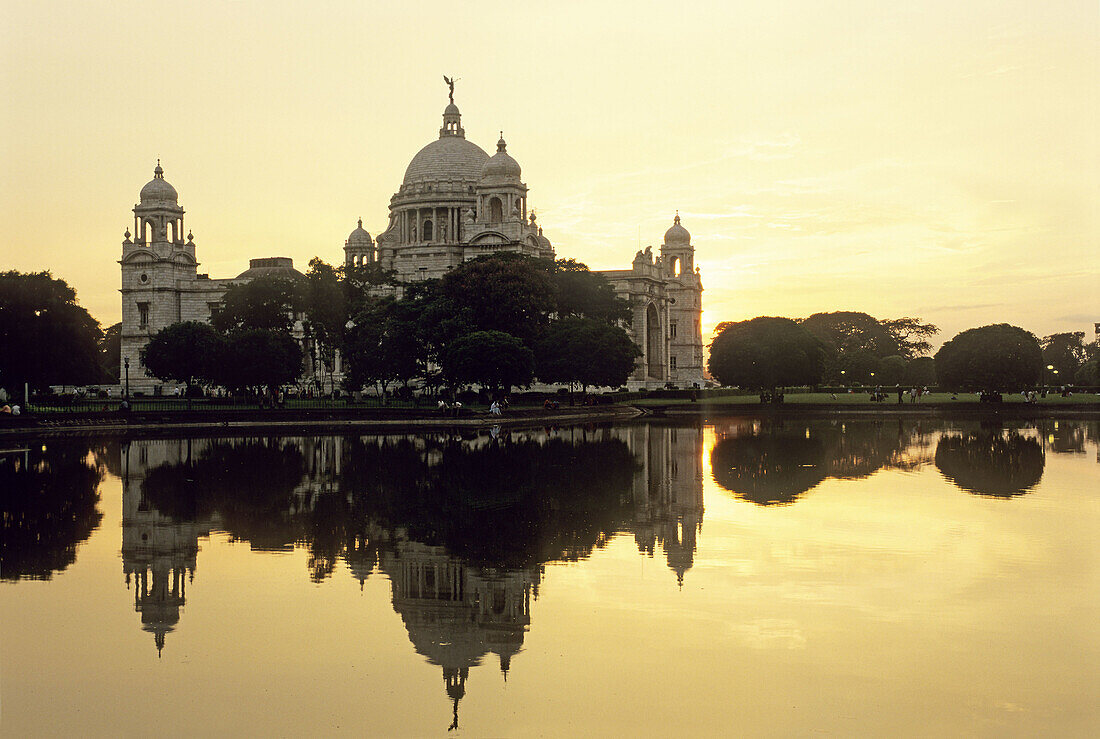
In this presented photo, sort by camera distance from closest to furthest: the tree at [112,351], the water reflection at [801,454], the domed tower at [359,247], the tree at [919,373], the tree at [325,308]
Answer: the water reflection at [801,454] → the tree at [325,308] → the domed tower at [359,247] → the tree at [112,351] → the tree at [919,373]

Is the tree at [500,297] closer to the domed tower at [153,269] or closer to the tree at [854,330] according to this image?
the domed tower at [153,269]

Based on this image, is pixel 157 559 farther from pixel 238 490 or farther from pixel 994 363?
pixel 994 363

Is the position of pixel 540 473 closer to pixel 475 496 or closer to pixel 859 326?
pixel 475 496

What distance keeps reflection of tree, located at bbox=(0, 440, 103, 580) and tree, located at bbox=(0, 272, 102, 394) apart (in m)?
27.1

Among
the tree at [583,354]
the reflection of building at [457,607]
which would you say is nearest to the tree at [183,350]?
the tree at [583,354]

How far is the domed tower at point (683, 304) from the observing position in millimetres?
138000

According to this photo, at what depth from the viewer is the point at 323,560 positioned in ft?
56.1

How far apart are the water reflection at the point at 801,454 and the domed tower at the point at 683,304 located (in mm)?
80220

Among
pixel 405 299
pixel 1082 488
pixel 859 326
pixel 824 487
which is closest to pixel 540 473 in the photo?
pixel 824 487

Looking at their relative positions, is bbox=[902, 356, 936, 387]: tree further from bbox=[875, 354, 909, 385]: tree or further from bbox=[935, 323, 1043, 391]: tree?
bbox=[935, 323, 1043, 391]: tree

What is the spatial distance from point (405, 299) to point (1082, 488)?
182ft

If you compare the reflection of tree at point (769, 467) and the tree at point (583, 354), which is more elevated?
the tree at point (583, 354)

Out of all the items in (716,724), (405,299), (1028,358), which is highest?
(405,299)

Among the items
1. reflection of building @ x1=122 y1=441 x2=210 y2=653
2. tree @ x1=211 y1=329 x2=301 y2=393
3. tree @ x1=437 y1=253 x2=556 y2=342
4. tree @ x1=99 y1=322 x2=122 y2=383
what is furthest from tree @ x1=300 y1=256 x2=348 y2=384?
tree @ x1=99 y1=322 x2=122 y2=383
